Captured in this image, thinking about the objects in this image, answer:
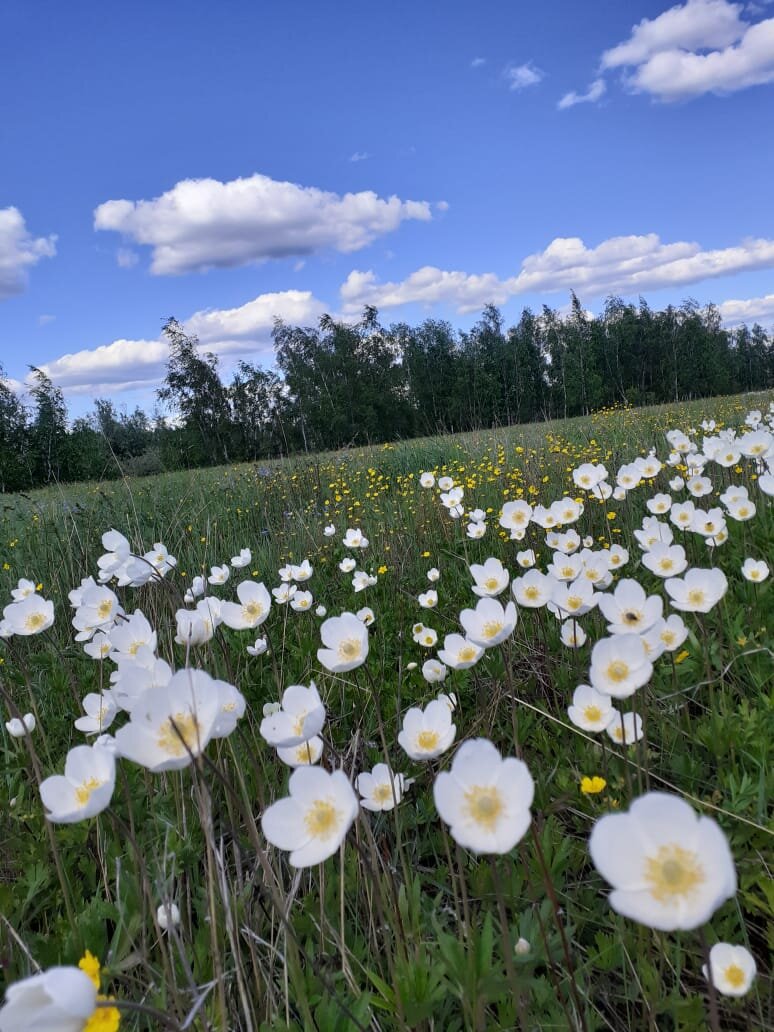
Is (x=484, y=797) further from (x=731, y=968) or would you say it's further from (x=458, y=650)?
(x=458, y=650)

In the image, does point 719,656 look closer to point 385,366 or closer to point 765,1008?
point 765,1008

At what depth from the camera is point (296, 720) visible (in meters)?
1.25

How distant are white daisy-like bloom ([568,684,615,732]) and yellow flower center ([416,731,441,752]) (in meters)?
0.32

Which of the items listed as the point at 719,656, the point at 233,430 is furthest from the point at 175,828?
the point at 233,430

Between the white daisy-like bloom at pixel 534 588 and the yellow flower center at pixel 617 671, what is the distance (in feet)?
2.40

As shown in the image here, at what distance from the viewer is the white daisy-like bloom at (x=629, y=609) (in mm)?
1354

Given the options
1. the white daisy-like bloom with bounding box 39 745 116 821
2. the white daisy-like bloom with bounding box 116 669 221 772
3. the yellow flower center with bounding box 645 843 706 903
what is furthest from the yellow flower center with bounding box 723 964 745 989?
the white daisy-like bloom with bounding box 39 745 116 821

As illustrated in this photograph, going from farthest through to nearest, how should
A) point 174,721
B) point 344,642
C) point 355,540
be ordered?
point 355,540 → point 344,642 → point 174,721

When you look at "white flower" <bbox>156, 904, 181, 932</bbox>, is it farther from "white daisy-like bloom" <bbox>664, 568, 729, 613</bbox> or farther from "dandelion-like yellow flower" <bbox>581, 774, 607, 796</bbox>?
"white daisy-like bloom" <bbox>664, 568, 729, 613</bbox>

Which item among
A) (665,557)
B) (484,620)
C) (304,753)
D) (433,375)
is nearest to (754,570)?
(665,557)

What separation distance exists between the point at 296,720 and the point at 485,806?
486 mm

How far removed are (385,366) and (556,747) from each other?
1938 inches

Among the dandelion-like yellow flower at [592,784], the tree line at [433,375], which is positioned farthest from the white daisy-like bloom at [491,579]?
the tree line at [433,375]

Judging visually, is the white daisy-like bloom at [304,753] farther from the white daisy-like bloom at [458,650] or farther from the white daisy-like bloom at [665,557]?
the white daisy-like bloom at [665,557]
